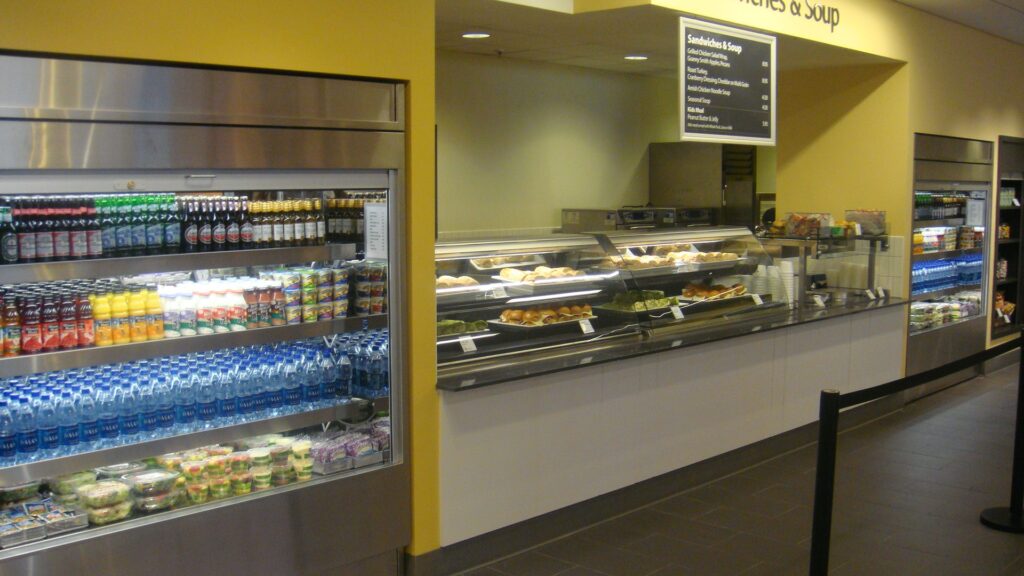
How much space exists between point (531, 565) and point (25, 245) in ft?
8.88

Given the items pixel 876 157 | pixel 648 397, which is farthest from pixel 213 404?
pixel 876 157

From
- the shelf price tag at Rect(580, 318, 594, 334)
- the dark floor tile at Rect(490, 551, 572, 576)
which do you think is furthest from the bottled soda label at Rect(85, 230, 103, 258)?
the shelf price tag at Rect(580, 318, 594, 334)

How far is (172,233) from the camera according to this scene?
12.2ft

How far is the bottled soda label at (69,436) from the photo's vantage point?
11.5 ft

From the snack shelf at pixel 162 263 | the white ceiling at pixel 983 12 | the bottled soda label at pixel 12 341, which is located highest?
the white ceiling at pixel 983 12

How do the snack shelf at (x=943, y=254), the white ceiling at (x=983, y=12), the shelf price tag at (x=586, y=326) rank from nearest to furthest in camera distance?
the shelf price tag at (x=586, y=326) → the white ceiling at (x=983, y=12) → the snack shelf at (x=943, y=254)

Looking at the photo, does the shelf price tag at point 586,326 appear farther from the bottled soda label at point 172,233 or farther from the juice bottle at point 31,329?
the juice bottle at point 31,329

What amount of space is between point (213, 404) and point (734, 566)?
2605 mm

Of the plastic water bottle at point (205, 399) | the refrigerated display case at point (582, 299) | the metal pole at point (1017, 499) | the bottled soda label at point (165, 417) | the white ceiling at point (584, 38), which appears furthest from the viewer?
the white ceiling at point (584, 38)

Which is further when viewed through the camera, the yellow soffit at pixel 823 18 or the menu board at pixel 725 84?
the yellow soffit at pixel 823 18

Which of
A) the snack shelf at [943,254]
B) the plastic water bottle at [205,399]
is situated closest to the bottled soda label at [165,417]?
the plastic water bottle at [205,399]

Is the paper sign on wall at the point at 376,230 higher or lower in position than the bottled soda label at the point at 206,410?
higher

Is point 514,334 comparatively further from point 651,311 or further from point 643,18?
point 643,18

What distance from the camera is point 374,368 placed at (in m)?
4.40
